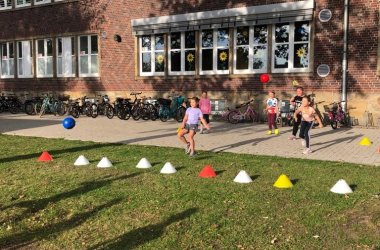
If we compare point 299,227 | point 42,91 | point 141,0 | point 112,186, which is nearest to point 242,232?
point 299,227

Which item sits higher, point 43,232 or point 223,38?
point 223,38

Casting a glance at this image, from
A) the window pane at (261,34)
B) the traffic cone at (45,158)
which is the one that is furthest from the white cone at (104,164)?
the window pane at (261,34)

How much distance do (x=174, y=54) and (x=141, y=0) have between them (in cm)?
316

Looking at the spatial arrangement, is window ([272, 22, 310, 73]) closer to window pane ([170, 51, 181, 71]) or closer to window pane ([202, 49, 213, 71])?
window pane ([202, 49, 213, 71])

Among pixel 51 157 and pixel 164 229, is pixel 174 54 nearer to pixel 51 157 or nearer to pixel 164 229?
pixel 51 157

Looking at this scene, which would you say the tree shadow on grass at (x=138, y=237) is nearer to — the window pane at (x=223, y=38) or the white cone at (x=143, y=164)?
the white cone at (x=143, y=164)

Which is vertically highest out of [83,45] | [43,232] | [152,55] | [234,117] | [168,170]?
[83,45]

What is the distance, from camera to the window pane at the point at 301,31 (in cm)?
1819

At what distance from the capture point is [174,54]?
21.9m

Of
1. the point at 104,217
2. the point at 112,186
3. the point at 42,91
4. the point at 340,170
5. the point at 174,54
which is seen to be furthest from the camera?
the point at 42,91

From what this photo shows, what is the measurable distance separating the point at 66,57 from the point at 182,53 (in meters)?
7.91

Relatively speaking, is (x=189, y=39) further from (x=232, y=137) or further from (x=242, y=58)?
(x=232, y=137)

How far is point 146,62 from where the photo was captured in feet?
74.9

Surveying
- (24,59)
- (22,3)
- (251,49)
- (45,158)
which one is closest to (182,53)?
(251,49)
